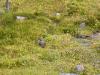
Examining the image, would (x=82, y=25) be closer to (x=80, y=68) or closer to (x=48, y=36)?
(x=48, y=36)

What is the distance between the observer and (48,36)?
54.1 feet

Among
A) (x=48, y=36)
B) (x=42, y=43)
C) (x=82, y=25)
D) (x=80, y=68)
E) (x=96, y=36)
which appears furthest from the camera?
(x=82, y=25)

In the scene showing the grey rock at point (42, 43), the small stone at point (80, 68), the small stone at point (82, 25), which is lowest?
the small stone at point (80, 68)

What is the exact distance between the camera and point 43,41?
52.2 feet

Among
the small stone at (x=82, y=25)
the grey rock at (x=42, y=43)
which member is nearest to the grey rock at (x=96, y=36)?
the small stone at (x=82, y=25)

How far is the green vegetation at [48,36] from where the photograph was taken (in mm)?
13281

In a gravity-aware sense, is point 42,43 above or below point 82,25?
below

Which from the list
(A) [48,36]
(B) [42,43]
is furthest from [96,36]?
(B) [42,43]

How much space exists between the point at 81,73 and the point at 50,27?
5749 mm

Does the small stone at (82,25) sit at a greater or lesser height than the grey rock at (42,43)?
greater

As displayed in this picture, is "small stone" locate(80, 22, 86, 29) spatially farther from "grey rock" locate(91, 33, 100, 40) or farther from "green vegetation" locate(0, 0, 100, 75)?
"grey rock" locate(91, 33, 100, 40)

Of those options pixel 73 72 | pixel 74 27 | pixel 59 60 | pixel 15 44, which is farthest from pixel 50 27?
pixel 73 72

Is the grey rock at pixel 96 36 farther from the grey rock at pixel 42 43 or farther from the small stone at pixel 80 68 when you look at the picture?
the small stone at pixel 80 68

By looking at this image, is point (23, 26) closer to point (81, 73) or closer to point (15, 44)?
point (15, 44)
